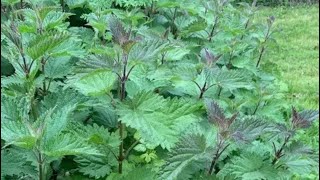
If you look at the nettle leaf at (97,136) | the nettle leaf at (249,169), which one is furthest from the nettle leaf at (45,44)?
the nettle leaf at (249,169)

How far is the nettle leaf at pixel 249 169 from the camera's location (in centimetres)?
151

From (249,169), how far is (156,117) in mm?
359

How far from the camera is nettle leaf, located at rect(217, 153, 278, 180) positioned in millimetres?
1511

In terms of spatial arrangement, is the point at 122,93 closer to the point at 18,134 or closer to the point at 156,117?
the point at 156,117

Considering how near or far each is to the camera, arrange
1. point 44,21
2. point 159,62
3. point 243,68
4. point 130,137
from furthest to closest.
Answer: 1. point 243,68
2. point 159,62
3. point 44,21
4. point 130,137

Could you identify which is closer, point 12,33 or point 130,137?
point 12,33

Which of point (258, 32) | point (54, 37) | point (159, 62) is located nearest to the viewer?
point (54, 37)

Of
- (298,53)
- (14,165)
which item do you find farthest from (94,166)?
(298,53)

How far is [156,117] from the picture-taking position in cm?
139

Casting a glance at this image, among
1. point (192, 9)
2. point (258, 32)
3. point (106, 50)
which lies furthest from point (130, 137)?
point (258, 32)

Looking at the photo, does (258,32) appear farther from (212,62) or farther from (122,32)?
(122,32)

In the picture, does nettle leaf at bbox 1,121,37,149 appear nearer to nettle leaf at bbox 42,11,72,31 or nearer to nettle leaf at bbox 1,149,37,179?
nettle leaf at bbox 1,149,37,179

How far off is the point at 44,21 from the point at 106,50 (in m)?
0.52

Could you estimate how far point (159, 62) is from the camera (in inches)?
77.5
